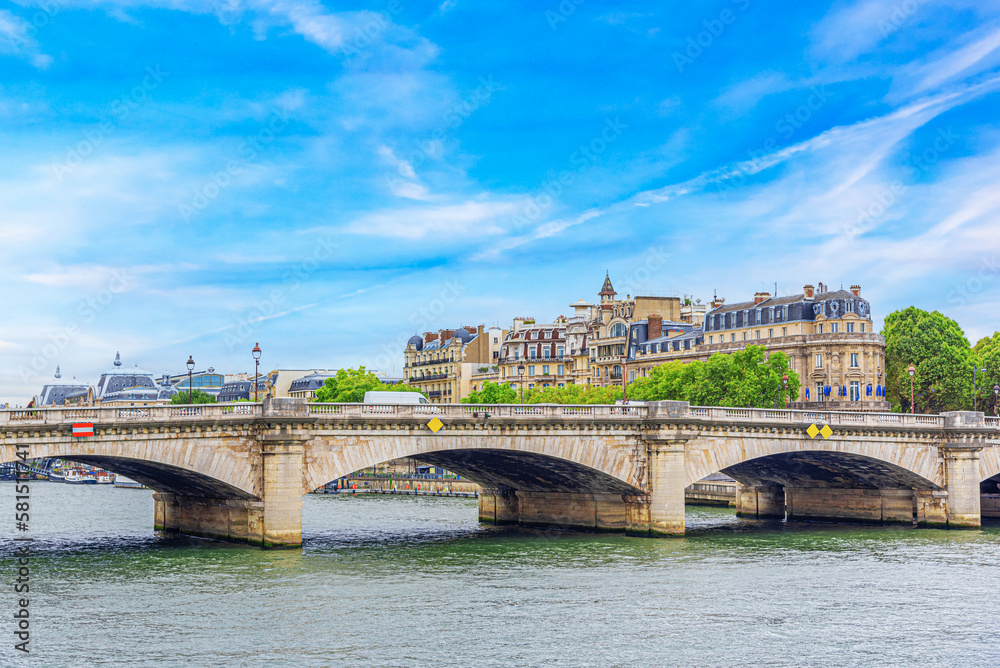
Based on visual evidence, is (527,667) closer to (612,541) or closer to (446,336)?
(612,541)

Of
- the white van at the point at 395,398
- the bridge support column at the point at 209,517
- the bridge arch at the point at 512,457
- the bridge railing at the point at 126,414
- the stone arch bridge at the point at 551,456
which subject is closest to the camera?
the bridge railing at the point at 126,414

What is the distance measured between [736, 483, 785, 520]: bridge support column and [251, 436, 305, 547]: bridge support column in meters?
36.7

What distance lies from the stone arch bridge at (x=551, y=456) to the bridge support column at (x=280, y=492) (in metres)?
0.06

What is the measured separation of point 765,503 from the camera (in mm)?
82312

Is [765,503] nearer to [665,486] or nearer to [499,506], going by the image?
[499,506]

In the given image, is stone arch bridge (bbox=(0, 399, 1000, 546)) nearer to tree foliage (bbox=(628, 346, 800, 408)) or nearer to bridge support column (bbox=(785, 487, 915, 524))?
bridge support column (bbox=(785, 487, 915, 524))

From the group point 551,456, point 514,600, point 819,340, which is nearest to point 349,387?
point 819,340

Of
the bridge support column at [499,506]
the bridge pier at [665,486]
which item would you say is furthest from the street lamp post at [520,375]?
the bridge pier at [665,486]

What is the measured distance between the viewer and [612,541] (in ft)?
206

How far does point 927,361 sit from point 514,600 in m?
76.6

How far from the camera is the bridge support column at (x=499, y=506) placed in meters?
75.3

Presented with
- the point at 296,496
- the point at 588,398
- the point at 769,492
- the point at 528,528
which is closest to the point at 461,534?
the point at 528,528

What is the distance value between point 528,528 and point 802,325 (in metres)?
58.2

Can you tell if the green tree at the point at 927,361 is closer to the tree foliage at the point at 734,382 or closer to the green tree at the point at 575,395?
the tree foliage at the point at 734,382
